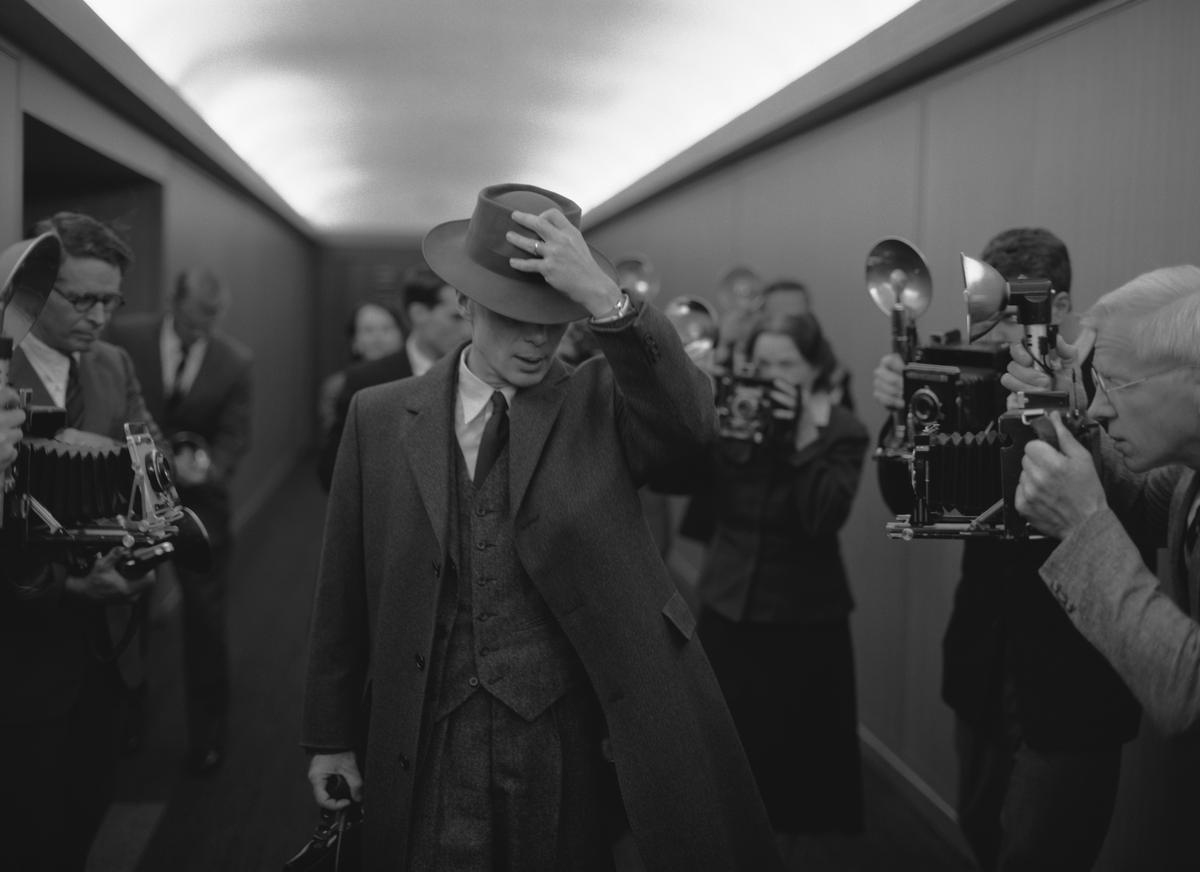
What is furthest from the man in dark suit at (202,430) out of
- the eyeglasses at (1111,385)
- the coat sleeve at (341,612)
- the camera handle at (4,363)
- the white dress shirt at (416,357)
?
the eyeglasses at (1111,385)

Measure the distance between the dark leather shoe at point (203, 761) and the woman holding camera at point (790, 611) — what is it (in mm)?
2128

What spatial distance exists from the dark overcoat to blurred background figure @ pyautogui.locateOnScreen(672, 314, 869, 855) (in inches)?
56.3

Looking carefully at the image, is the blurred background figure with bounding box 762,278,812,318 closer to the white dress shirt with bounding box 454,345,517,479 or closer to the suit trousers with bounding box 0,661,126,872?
the white dress shirt with bounding box 454,345,517,479

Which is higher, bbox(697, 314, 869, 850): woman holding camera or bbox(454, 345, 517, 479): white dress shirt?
bbox(454, 345, 517, 479): white dress shirt

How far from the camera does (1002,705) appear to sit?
2.70 meters

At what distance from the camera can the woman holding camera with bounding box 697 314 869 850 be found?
3.65m

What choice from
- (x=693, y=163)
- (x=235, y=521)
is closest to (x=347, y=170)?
(x=235, y=521)

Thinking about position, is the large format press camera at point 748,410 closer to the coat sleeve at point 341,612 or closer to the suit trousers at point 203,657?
the coat sleeve at point 341,612

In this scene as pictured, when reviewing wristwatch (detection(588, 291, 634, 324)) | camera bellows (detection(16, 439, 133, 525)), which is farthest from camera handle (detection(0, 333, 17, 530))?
wristwatch (detection(588, 291, 634, 324))

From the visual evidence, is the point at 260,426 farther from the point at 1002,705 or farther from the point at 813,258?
the point at 1002,705

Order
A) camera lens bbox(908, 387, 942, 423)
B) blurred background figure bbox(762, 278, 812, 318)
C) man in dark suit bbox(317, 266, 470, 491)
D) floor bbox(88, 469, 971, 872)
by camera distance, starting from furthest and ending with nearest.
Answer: blurred background figure bbox(762, 278, 812, 318), man in dark suit bbox(317, 266, 470, 491), floor bbox(88, 469, 971, 872), camera lens bbox(908, 387, 942, 423)

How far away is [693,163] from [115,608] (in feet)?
17.8

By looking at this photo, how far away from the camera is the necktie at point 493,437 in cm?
219

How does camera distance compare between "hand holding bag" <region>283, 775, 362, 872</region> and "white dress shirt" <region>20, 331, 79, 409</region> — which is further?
"white dress shirt" <region>20, 331, 79, 409</region>
